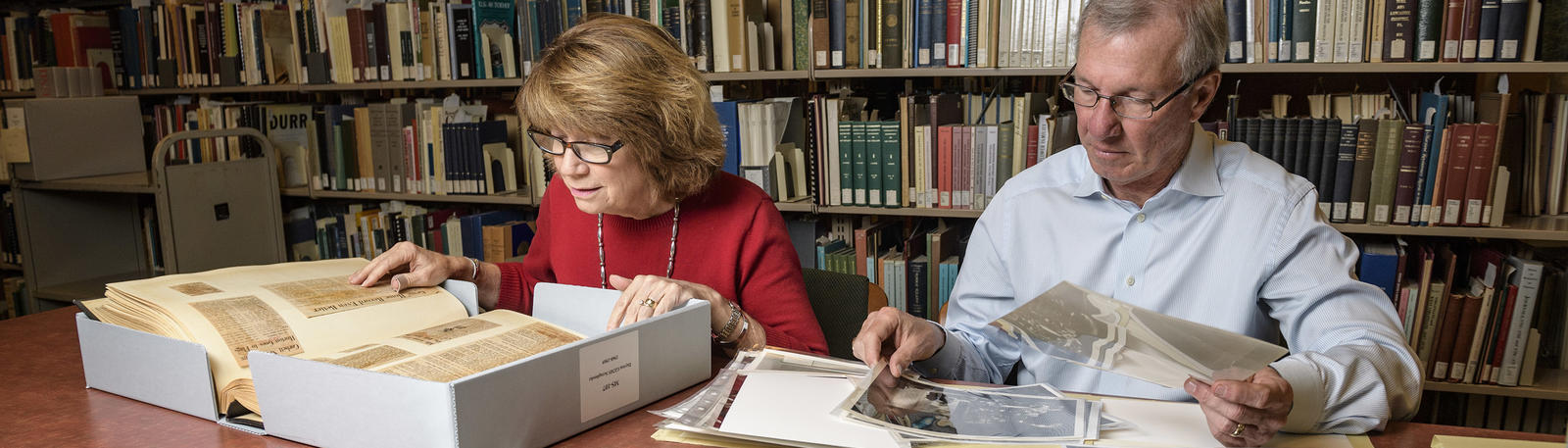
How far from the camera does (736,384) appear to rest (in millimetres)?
1019

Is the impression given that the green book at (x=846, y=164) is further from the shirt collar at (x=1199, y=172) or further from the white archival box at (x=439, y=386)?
the white archival box at (x=439, y=386)

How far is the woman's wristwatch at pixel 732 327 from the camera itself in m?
1.23

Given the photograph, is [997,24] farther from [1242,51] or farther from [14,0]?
[14,0]

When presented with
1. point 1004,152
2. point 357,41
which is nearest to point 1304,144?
point 1004,152

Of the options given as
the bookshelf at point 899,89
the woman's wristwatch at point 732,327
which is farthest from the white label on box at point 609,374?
the bookshelf at point 899,89

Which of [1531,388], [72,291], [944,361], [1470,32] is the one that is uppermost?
[1470,32]

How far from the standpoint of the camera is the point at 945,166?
2617 mm

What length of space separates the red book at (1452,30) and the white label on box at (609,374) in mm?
2092

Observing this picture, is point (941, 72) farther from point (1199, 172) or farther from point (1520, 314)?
point (1520, 314)

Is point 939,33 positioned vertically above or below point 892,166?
above

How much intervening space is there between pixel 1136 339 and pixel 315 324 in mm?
871

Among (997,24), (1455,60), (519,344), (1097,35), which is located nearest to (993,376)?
(1097,35)

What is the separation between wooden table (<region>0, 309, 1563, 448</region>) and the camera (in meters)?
0.94

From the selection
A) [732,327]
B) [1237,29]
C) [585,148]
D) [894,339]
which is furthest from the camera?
[1237,29]
